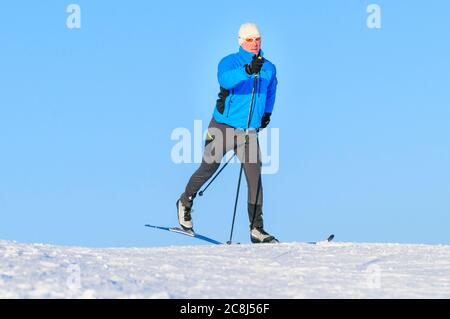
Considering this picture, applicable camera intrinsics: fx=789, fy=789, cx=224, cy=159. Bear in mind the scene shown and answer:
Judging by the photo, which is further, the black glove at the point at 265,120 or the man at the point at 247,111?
the black glove at the point at 265,120

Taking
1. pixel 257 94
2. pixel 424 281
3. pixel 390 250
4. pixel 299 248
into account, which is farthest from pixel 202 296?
pixel 257 94

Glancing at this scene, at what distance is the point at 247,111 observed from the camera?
957 centimetres

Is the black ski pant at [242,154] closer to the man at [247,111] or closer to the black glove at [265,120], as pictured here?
the man at [247,111]

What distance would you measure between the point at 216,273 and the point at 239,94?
12.7ft

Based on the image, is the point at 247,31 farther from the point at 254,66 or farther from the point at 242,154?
the point at 242,154

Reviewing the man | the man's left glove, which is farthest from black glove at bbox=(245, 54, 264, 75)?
the man's left glove

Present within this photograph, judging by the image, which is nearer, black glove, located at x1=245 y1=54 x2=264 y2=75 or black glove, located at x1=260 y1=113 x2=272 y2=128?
black glove, located at x1=245 y1=54 x2=264 y2=75

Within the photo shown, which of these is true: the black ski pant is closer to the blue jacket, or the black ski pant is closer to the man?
the man

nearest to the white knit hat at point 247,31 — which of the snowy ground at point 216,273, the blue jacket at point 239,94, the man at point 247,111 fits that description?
the man at point 247,111

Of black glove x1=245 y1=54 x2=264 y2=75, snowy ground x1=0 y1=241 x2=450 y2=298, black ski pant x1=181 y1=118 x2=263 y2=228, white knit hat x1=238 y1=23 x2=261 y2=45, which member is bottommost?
snowy ground x1=0 y1=241 x2=450 y2=298

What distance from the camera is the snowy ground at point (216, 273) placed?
198 inches

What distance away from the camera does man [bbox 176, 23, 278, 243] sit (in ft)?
31.1
